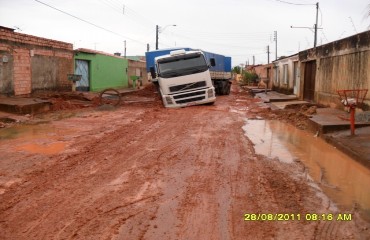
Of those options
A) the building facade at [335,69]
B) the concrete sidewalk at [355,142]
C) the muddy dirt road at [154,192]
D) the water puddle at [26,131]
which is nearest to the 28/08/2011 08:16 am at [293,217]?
the muddy dirt road at [154,192]

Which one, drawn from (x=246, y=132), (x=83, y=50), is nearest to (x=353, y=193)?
(x=246, y=132)

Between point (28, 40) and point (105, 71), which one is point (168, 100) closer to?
point (28, 40)

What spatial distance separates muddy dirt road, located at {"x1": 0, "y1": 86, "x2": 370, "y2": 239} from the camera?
410cm

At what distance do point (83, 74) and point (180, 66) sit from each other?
461 inches

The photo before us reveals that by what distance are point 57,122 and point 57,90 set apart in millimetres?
10219

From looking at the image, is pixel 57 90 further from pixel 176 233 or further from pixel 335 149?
pixel 176 233

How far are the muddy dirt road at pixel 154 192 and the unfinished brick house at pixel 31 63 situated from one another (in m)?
9.10

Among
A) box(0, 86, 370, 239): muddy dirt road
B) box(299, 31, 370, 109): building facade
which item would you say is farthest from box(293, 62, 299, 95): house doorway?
box(0, 86, 370, 239): muddy dirt road

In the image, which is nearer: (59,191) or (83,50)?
(59,191)

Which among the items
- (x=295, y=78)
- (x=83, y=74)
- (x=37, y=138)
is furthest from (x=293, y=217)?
(x=83, y=74)

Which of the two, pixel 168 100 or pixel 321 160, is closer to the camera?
pixel 321 160

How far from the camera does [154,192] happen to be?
537 cm

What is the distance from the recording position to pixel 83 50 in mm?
26531

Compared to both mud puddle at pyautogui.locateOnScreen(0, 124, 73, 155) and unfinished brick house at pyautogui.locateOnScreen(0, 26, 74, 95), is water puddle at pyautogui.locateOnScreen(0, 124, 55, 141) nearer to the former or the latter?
mud puddle at pyautogui.locateOnScreen(0, 124, 73, 155)
